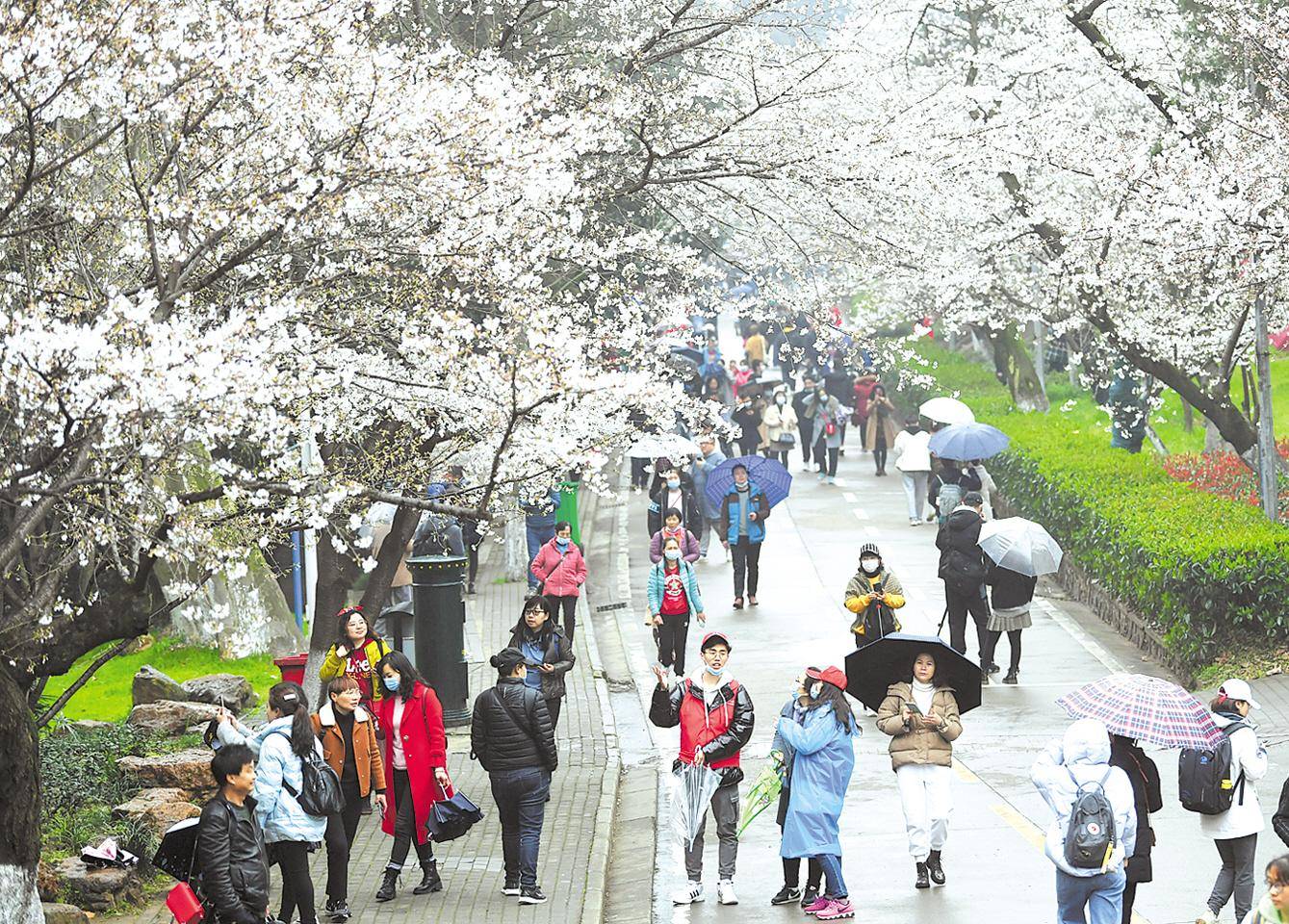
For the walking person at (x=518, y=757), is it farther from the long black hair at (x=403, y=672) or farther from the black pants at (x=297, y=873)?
the black pants at (x=297, y=873)

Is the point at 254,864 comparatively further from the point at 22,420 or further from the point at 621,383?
the point at 621,383

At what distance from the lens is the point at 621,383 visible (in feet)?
32.1

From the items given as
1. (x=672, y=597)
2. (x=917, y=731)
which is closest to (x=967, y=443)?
(x=672, y=597)

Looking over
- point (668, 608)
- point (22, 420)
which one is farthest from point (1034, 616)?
point (22, 420)

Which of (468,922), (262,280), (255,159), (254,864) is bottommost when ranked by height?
(468,922)

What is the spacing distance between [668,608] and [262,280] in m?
7.75

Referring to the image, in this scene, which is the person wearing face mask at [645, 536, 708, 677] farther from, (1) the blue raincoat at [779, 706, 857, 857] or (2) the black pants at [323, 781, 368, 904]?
(1) the blue raincoat at [779, 706, 857, 857]

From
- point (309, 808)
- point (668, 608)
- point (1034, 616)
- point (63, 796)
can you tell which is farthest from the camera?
point (1034, 616)

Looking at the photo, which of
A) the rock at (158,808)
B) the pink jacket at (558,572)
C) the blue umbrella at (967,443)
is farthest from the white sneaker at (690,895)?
the blue umbrella at (967,443)

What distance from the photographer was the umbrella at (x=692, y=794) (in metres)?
10.6

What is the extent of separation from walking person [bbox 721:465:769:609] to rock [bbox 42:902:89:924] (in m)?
11.7

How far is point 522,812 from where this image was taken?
35.1ft

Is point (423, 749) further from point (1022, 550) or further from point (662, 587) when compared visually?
point (1022, 550)

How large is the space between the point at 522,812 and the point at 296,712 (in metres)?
1.75
